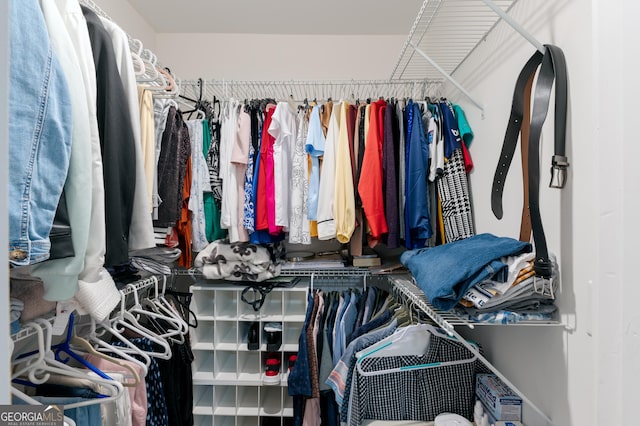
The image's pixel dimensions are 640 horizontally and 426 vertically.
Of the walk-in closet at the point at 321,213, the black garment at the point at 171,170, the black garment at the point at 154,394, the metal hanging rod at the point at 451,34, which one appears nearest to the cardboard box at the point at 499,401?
the walk-in closet at the point at 321,213

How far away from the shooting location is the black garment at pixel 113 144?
0.84 meters

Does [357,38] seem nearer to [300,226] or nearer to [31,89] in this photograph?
[300,226]

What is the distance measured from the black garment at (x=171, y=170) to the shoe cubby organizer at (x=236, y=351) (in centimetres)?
49

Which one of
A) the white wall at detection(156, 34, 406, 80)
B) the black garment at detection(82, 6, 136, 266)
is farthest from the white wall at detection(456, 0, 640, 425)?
the black garment at detection(82, 6, 136, 266)

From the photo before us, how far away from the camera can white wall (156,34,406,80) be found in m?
2.20

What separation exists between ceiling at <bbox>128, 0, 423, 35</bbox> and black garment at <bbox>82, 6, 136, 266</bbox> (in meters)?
1.22

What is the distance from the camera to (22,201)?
1.77 ft

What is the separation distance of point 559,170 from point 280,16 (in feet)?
6.08

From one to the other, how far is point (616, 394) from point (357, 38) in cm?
225

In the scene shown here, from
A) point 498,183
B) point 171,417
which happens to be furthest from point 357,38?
point 171,417

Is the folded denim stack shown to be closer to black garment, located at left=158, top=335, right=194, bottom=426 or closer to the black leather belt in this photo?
the black leather belt

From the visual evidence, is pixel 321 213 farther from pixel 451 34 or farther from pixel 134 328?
pixel 451 34

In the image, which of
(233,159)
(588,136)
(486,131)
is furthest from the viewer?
(233,159)

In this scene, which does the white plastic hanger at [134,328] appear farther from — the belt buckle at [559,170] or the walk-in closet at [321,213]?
the belt buckle at [559,170]
